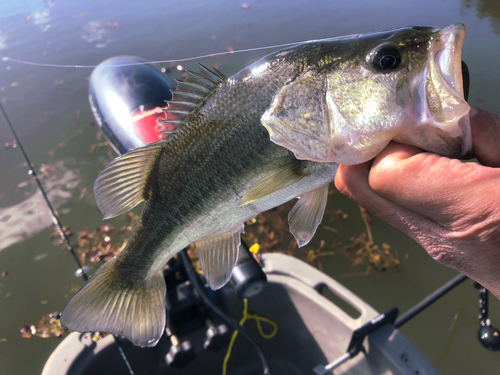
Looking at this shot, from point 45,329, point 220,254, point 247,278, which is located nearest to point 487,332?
point 247,278

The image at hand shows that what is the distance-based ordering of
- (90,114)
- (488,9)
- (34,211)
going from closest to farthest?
(34,211)
(90,114)
(488,9)

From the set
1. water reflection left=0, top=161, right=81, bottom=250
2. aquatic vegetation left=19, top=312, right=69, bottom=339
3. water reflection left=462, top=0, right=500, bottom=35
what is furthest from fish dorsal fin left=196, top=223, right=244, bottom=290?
water reflection left=462, top=0, right=500, bottom=35

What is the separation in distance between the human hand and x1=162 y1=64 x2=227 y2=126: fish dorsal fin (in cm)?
65

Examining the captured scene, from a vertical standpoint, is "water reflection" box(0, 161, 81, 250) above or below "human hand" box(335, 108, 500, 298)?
below

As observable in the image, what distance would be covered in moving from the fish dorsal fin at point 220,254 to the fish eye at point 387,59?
0.88 m

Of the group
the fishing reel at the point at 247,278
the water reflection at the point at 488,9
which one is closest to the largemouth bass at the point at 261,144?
the fishing reel at the point at 247,278

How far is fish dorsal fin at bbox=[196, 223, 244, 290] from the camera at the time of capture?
152 centimetres

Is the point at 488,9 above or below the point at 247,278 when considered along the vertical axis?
above

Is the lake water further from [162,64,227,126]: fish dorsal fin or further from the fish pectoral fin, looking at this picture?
[162,64,227,126]: fish dorsal fin

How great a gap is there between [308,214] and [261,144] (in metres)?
0.36

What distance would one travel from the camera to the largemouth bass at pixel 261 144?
958 mm

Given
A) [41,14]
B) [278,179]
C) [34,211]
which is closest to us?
[278,179]

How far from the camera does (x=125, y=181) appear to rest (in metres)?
1.46

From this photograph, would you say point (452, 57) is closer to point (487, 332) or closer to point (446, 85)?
point (446, 85)
